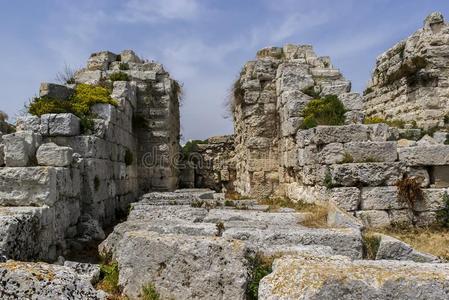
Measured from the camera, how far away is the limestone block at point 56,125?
734 cm

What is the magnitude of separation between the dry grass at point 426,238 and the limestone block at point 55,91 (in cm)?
667

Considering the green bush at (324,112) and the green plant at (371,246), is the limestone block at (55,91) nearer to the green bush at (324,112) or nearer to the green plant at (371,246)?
the green bush at (324,112)

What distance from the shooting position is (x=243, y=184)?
43.3 feet

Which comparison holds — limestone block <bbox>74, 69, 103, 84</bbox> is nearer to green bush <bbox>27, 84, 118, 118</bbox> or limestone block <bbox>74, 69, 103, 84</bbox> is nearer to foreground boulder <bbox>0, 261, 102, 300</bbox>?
green bush <bbox>27, 84, 118, 118</bbox>

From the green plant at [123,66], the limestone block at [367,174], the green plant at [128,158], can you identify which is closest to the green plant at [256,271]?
the limestone block at [367,174]

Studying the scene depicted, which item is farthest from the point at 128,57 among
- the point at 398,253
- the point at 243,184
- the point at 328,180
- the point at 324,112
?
the point at 398,253

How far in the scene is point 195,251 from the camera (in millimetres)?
4031

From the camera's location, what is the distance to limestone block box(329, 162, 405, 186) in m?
8.12

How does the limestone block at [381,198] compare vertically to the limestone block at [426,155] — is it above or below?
below

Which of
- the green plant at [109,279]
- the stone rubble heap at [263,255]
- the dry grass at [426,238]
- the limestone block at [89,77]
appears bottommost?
the dry grass at [426,238]

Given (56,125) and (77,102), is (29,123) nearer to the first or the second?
(56,125)

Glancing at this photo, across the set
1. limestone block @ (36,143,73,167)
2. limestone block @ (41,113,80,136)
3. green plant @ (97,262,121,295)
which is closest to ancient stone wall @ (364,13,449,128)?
limestone block @ (41,113,80,136)

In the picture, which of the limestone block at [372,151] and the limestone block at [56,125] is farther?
the limestone block at [372,151]

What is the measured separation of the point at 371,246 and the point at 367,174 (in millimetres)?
3095
